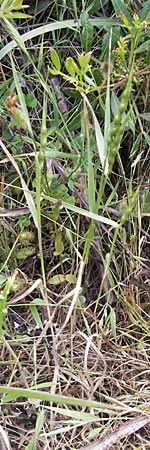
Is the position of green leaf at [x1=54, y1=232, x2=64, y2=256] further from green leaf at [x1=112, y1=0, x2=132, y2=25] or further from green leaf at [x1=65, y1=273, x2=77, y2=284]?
green leaf at [x1=112, y1=0, x2=132, y2=25]

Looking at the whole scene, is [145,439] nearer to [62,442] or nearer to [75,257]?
[62,442]

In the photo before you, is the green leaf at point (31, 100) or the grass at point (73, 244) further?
the green leaf at point (31, 100)

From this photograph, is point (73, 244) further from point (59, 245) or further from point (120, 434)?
point (120, 434)

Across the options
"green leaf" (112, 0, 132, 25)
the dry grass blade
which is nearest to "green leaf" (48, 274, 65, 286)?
the dry grass blade

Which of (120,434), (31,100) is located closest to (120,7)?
(31,100)

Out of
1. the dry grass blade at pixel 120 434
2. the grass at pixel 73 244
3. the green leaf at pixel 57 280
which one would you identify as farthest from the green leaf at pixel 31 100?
the dry grass blade at pixel 120 434

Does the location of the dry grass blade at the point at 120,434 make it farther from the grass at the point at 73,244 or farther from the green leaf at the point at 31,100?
the green leaf at the point at 31,100

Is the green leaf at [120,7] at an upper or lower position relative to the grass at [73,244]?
upper
